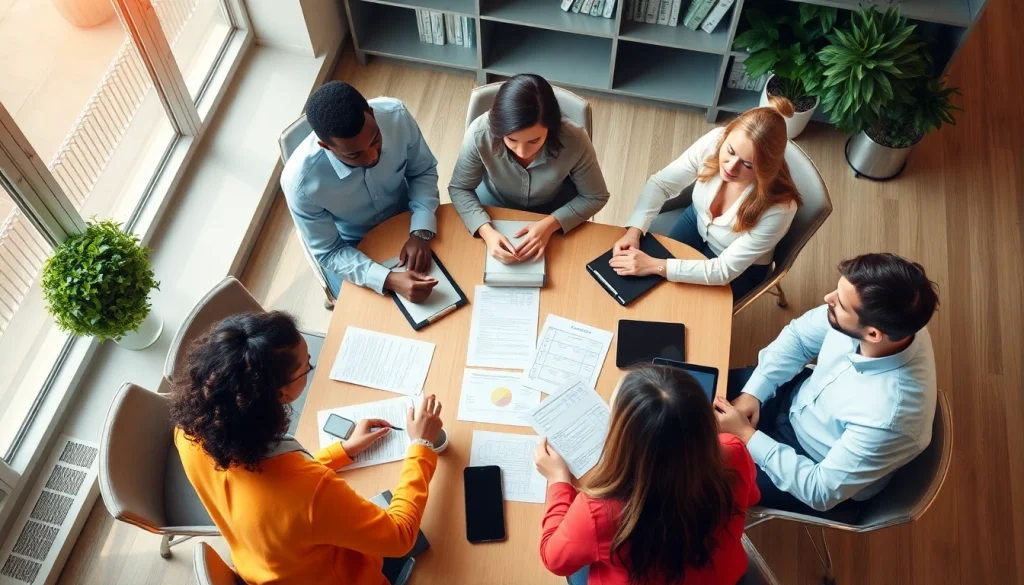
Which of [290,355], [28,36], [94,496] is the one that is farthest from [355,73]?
[290,355]

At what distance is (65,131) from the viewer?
276 cm

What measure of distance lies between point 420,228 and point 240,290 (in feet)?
1.76

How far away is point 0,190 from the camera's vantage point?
8.05 feet

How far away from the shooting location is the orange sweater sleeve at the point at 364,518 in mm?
1603

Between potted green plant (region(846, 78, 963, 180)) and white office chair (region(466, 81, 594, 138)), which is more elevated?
white office chair (region(466, 81, 594, 138))

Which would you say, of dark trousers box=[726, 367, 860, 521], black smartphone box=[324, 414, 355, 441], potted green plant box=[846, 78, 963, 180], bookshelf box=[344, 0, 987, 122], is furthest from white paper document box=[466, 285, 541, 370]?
potted green plant box=[846, 78, 963, 180]

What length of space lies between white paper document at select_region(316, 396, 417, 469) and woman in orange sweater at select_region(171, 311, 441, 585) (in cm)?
15

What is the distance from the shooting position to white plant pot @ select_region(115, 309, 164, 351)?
284 cm

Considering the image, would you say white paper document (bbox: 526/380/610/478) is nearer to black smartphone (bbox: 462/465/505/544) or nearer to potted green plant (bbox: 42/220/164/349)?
black smartphone (bbox: 462/465/505/544)

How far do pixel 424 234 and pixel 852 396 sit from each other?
125cm

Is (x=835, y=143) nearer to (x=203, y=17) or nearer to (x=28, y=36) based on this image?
(x=203, y=17)

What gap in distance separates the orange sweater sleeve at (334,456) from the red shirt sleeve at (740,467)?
0.88 metres

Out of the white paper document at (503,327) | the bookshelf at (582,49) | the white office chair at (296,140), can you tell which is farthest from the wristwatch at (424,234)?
the bookshelf at (582,49)

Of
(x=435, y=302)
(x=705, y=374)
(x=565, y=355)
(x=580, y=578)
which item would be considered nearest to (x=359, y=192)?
(x=435, y=302)
